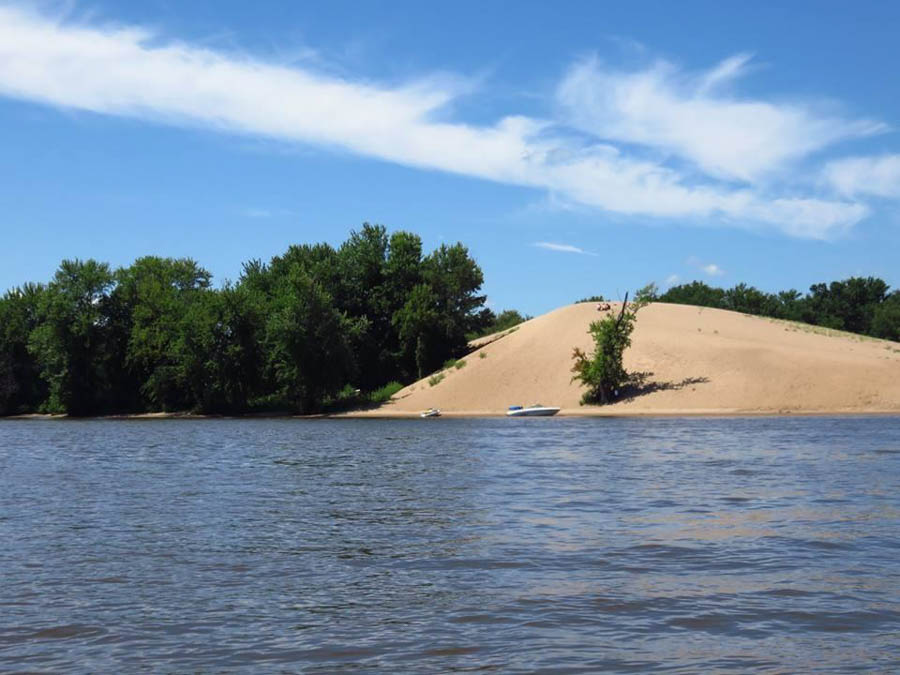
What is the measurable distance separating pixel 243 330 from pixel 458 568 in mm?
72624

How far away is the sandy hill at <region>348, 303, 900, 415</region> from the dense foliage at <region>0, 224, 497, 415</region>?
6199 mm

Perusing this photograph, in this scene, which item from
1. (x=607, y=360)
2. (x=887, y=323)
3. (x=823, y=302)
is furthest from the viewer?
(x=823, y=302)

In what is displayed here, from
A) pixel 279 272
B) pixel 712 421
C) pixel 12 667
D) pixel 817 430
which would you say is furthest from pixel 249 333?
pixel 12 667

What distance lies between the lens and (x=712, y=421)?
55.0 m

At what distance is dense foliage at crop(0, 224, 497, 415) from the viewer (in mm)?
79188

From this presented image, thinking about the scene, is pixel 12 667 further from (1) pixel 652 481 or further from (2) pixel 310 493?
(1) pixel 652 481

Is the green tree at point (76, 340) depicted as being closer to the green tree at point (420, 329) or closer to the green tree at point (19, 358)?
the green tree at point (19, 358)

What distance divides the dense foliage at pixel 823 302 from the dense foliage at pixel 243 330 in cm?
4653

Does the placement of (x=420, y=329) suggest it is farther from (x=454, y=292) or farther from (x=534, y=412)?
(x=534, y=412)

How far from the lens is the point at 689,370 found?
73125 mm

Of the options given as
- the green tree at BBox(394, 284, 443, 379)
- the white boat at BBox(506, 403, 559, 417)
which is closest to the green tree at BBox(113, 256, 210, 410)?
the green tree at BBox(394, 284, 443, 379)

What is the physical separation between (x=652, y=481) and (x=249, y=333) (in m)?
64.2

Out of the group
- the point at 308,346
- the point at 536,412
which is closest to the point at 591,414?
the point at 536,412

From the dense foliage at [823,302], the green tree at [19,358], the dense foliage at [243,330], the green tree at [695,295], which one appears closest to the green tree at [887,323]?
the dense foliage at [823,302]
